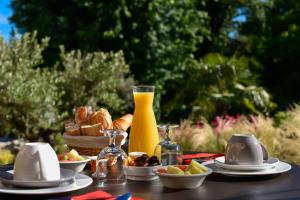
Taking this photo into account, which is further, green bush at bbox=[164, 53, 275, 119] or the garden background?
green bush at bbox=[164, 53, 275, 119]

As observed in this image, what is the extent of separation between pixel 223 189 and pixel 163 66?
38.1 feet

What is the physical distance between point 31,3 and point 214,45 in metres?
6.93

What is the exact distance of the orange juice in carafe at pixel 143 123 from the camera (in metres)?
2.24

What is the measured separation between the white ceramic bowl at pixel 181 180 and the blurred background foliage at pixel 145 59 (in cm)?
522

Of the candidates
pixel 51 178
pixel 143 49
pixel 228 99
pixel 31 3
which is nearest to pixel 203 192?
pixel 51 178

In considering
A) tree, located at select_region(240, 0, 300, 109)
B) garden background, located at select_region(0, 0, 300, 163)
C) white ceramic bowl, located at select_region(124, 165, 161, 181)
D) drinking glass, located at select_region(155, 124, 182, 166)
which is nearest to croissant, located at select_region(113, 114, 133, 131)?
drinking glass, located at select_region(155, 124, 182, 166)

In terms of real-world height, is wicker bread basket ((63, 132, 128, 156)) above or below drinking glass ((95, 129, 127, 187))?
above

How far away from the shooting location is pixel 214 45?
58.5 feet

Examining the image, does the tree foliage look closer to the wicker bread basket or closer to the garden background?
the garden background

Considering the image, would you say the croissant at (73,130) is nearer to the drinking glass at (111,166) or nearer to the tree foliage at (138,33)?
the drinking glass at (111,166)

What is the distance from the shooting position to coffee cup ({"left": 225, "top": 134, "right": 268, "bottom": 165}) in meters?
2.02

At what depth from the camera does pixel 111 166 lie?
6.19 feet

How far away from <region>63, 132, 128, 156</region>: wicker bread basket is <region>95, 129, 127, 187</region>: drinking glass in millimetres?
229

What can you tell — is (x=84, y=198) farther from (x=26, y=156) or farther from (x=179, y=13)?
(x=179, y=13)
